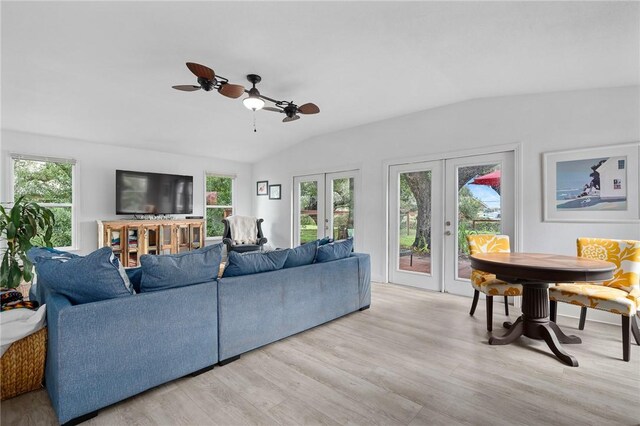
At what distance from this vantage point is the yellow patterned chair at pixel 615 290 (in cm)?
228

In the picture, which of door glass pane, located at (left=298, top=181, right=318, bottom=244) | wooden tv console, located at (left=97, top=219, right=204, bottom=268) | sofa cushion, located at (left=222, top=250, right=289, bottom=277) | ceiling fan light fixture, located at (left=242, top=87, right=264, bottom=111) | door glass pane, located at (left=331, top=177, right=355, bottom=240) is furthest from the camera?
door glass pane, located at (left=298, top=181, right=318, bottom=244)

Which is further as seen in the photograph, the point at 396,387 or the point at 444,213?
the point at 444,213

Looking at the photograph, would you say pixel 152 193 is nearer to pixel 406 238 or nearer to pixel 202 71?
pixel 202 71

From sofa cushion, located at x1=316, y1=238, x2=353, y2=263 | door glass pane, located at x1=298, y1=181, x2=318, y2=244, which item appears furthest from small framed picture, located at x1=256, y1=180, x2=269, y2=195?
sofa cushion, located at x1=316, y1=238, x2=353, y2=263

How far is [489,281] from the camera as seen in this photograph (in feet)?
9.53

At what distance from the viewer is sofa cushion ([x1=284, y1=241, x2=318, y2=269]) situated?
9.09 feet

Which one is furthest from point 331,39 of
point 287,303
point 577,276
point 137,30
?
point 577,276

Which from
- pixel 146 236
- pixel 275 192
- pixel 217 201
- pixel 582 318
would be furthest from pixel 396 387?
pixel 217 201

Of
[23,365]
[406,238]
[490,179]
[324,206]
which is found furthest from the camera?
[324,206]

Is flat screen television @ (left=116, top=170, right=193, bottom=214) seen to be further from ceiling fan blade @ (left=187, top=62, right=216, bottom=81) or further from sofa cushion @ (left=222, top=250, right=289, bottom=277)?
sofa cushion @ (left=222, top=250, right=289, bottom=277)

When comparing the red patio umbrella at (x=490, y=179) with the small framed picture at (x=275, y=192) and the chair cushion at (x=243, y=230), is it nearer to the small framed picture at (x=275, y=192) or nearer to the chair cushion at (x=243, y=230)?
the small framed picture at (x=275, y=192)

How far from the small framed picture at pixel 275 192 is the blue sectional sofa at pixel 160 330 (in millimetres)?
3899

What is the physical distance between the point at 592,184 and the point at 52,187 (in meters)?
7.18

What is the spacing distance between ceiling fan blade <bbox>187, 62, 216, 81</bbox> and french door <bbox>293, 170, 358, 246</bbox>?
308cm
